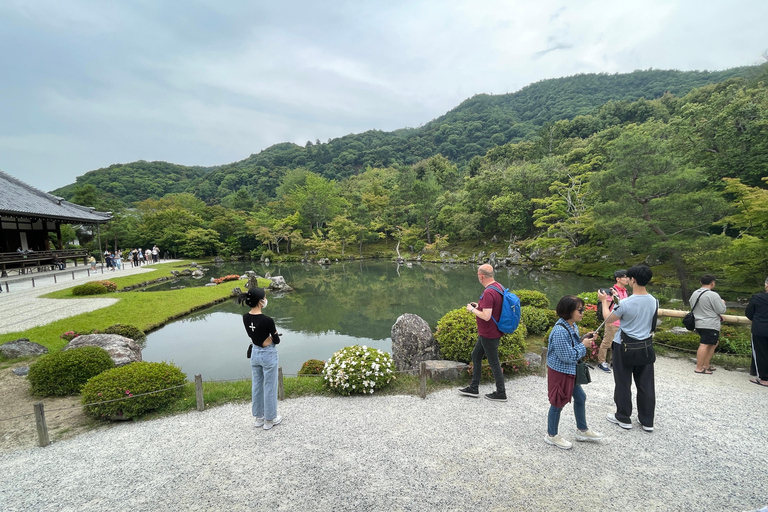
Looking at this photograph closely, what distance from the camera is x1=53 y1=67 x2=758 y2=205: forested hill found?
219 feet

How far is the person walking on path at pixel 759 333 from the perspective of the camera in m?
4.72

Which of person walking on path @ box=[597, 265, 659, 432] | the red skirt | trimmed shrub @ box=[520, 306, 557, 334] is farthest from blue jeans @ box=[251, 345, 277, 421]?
trimmed shrub @ box=[520, 306, 557, 334]

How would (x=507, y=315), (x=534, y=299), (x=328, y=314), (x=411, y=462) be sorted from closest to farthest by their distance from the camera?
(x=411, y=462) < (x=507, y=315) < (x=534, y=299) < (x=328, y=314)

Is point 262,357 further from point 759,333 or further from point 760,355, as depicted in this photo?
point 760,355

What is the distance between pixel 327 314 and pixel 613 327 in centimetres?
1098

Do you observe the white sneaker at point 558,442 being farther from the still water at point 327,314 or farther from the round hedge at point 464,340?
the still water at point 327,314

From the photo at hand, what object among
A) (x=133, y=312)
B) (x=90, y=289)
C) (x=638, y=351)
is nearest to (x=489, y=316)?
(x=638, y=351)

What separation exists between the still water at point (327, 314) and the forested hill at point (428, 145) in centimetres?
4702

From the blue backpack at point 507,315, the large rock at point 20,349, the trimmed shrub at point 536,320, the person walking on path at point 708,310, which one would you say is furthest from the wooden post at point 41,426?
the person walking on path at point 708,310

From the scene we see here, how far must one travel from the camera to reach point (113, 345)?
23.1 feet

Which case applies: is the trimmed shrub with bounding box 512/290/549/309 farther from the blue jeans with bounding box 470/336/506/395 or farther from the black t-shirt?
the black t-shirt

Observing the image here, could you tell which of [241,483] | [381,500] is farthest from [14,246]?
[381,500]

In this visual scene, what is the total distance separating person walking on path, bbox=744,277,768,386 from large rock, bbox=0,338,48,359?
1393 cm

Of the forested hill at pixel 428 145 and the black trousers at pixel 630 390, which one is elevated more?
the forested hill at pixel 428 145
